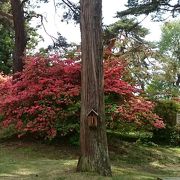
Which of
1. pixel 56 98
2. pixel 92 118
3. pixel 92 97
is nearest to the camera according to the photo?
pixel 92 118

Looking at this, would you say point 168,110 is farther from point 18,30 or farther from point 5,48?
point 5,48

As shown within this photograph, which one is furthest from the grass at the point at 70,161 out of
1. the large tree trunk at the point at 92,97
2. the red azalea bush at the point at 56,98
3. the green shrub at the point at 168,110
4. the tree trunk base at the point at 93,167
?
the green shrub at the point at 168,110

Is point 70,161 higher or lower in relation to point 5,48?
lower

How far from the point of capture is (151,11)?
14469 millimetres

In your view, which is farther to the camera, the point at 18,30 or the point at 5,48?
the point at 5,48

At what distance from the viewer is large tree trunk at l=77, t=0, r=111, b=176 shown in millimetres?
7770

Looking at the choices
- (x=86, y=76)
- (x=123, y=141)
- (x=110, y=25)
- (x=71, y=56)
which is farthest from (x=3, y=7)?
(x=86, y=76)

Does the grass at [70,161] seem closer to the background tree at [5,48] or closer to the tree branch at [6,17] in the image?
the tree branch at [6,17]

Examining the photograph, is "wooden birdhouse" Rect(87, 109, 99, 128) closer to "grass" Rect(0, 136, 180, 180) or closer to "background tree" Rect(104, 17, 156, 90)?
"grass" Rect(0, 136, 180, 180)

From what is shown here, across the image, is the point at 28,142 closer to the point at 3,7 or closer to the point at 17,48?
the point at 17,48

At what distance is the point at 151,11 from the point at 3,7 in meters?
10.8

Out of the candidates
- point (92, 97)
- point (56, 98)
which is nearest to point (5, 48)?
point (56, 98)

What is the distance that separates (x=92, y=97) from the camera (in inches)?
309

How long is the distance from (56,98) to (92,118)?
3.75m
